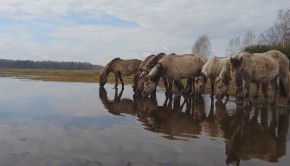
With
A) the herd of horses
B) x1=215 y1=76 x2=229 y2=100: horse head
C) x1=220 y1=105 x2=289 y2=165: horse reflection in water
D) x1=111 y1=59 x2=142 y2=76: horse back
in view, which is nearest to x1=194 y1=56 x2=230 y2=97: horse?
the herd of horses

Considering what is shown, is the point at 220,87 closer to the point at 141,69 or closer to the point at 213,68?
the point at 213,68

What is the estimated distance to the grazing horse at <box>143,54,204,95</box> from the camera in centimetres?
2132

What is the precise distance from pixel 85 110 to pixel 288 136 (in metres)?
8.15

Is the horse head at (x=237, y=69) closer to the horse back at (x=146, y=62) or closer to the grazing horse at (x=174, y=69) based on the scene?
the grazing horse at (x=174, y=69)

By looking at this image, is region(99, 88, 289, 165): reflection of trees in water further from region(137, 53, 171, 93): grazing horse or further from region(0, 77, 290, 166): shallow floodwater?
region(137, 53, 171, 93): grazing horse

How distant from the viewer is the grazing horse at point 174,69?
2132 cm

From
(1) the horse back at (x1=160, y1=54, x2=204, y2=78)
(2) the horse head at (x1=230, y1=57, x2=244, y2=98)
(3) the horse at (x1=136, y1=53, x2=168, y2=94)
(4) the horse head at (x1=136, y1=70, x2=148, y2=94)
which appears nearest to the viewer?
(2) the horse head at (x1=230, y1=57, x2=244, y2=98)

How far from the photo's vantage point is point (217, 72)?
20719 millimetres

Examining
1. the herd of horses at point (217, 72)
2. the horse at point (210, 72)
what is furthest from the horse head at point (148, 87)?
the horse at point (210, 72)

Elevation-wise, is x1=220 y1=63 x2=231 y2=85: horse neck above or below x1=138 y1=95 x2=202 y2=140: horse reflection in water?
above

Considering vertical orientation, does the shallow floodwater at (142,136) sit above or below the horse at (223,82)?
below

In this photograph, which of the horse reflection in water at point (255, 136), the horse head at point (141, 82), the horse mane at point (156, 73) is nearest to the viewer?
the horse reflection in water at point (255, 136)

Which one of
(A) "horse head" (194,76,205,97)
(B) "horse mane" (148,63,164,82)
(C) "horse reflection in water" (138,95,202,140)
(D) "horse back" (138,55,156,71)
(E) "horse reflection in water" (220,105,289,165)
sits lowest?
(E) "horse reflection in water" (220,105,289,165)

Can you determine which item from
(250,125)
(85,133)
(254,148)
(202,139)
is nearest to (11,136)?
(85,133)
